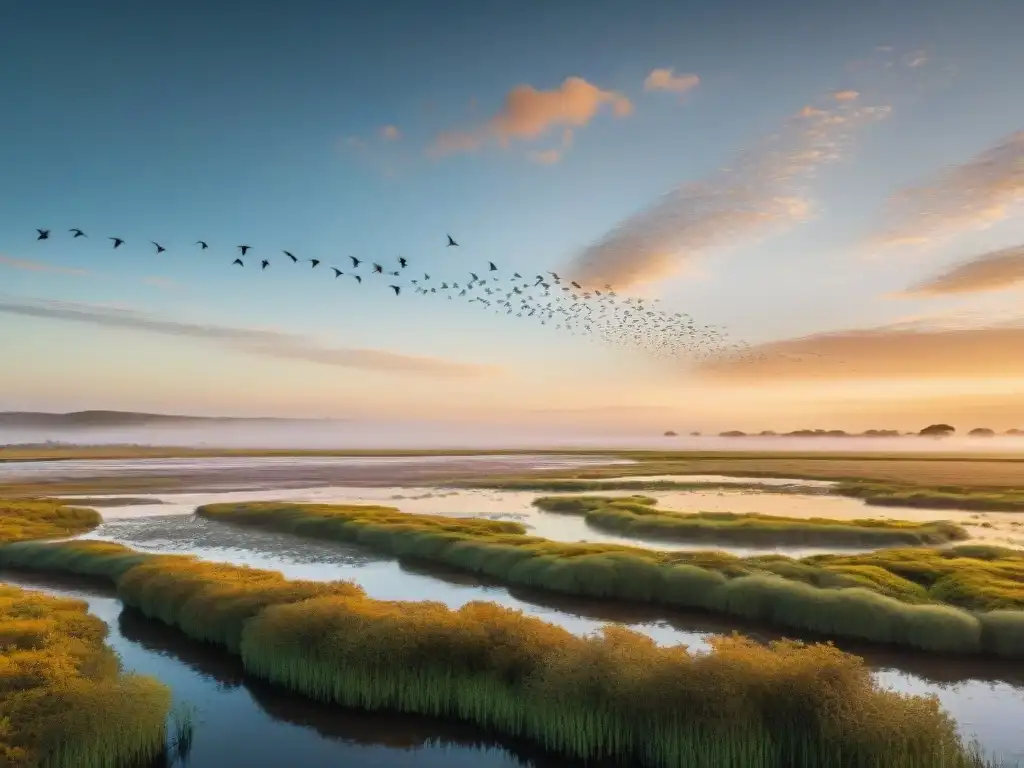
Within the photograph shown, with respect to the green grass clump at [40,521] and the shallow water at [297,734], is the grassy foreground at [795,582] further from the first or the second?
the green grass clump at [40,521]

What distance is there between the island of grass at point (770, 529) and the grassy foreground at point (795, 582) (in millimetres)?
8687

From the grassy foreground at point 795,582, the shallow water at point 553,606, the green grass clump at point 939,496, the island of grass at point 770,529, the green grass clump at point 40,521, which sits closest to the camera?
the shallow water at point 553,606

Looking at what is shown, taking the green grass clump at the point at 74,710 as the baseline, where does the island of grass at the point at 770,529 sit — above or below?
below

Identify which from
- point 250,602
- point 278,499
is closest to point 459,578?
point 250,602

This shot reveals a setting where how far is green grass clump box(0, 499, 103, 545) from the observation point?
5266cm

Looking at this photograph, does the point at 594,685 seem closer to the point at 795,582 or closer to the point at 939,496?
the point at 795,582

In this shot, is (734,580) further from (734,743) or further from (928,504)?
(928,504)

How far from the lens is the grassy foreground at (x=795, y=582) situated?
29172 mm

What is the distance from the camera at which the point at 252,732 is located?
68.2ft

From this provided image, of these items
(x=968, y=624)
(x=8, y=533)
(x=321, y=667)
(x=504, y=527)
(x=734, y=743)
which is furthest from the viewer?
(x=504, y=527)

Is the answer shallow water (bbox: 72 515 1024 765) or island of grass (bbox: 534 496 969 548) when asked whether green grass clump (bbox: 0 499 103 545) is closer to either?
shallow water (bbox: 72 515 1024 765)

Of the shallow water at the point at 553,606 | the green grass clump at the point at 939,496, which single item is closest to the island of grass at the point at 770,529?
the shallow water at the point at 553,606

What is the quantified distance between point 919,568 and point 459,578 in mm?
26239

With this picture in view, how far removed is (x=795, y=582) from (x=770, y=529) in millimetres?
23619
